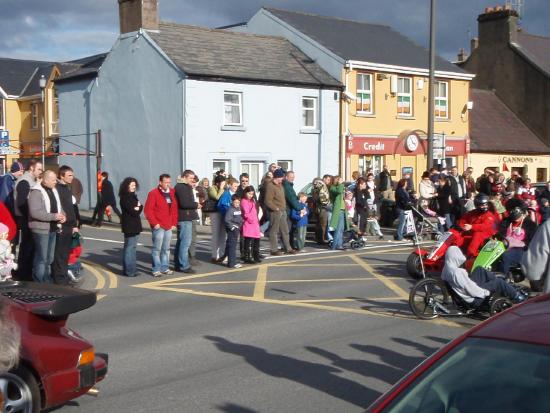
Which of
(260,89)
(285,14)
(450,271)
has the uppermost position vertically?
(285,14)

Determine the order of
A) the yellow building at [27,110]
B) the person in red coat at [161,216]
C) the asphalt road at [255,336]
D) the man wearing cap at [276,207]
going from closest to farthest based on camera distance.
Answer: the asphalt road at [255,336], the person in red coat at [161,216], the man wearing cap at [276,207], the yellow building at [27,110]

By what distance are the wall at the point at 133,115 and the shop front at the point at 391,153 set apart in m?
7.96

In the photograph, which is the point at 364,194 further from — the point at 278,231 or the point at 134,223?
the point at 134,223

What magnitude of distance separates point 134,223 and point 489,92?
3535cm

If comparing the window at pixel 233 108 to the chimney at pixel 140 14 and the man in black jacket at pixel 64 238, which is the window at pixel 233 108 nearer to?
the chimney at pixel 140 14

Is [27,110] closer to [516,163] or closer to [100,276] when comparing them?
[516,163]

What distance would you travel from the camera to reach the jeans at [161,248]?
47.0 feet

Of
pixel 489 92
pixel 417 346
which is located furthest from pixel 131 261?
pixel 489 92

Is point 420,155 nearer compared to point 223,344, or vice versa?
point 223,344

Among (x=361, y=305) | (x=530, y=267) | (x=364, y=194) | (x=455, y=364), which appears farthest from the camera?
(x=364, y=194)

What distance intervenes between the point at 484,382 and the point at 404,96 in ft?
107

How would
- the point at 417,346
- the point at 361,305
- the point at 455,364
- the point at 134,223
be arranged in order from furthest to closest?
the point at 134,223 → the point at 361,305 → the point at 417,346 → the point at 455,364

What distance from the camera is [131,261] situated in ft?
47.4

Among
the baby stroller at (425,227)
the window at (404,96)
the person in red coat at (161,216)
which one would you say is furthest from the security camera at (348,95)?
the person in red coat at (161,216)
